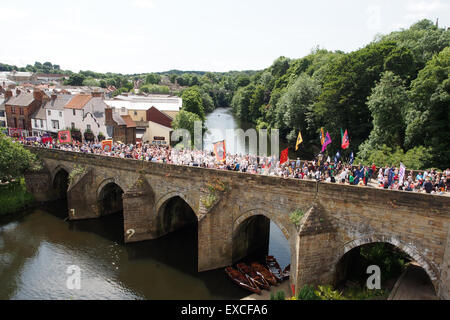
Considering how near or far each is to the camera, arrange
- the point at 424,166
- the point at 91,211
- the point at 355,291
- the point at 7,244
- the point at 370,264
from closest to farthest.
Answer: the point at 355,291 → the point at 370,264 → the point at 424,166 → the point at 7,244 → the point at 91,211

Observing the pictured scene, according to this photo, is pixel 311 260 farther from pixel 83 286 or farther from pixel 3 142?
pixel 3 142

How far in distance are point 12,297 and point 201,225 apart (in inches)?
523

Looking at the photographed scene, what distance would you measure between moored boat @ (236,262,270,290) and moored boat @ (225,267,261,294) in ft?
0.93

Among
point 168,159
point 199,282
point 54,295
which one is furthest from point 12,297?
point 168,159

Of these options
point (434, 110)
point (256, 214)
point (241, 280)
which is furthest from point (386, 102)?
point (241, 280)

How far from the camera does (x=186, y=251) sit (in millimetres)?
Result: 27938

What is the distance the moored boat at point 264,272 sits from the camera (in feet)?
73.1

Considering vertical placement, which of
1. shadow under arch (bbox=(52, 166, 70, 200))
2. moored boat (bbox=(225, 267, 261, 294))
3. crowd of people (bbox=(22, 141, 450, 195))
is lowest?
moored boat (bbox=(225, 267, 261, 294))

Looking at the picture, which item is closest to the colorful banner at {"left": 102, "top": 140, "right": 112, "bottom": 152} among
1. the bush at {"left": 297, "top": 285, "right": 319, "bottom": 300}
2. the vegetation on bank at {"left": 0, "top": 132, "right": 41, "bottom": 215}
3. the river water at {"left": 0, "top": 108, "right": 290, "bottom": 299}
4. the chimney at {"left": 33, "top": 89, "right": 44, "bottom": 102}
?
the river water at {"left": 0, "top": 108, "right": 290, "bottom": 299}

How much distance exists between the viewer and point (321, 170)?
78.9 ft

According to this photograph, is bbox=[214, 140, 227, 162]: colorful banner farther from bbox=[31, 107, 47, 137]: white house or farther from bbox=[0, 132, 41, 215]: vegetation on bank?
bbox=[31, 107, 47, 137]: white house

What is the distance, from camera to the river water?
22359mm

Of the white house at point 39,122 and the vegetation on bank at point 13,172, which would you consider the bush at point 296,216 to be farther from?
the white house at point 39,122

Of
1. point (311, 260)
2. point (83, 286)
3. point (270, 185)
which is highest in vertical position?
Result: point (270, 185)
